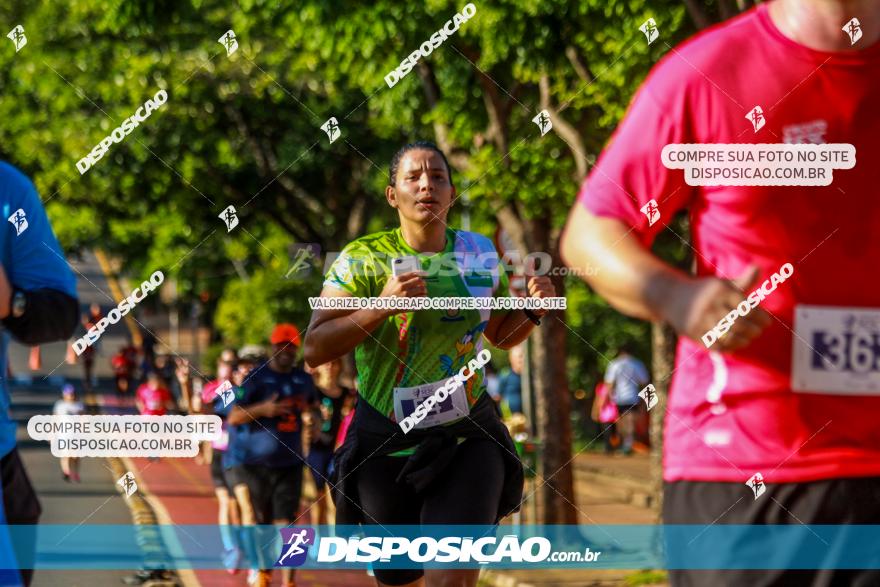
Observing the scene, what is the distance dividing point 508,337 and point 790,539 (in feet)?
10.3

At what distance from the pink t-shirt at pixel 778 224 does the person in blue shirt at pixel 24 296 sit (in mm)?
1415

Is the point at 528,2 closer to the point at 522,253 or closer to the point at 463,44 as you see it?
the point at 463,44

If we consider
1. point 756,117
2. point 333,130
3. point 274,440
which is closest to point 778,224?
point 756,117

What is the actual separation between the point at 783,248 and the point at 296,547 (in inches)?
313

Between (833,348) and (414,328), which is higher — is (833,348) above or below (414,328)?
below

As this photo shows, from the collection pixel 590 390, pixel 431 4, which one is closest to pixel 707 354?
pixel 431 4

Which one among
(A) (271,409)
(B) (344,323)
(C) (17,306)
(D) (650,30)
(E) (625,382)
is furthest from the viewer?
(E) (625,382)

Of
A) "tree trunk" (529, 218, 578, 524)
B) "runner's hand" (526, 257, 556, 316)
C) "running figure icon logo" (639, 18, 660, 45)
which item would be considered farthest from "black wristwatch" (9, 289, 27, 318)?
"tree trunk" (529, 218, 578, 524)

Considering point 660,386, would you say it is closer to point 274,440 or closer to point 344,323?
point 274,440

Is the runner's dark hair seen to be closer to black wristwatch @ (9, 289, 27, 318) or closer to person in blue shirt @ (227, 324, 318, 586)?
black wristwatch @ (9, 289, 27, 318)

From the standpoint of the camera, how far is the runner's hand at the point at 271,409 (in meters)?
11.7

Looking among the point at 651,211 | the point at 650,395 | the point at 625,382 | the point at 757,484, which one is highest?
the point at 625,382

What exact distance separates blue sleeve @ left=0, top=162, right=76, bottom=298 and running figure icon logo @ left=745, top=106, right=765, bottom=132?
1.69 metres

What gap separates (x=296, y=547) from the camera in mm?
10672
